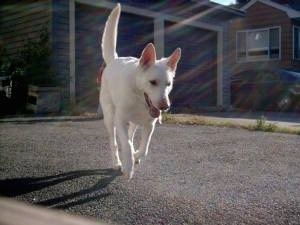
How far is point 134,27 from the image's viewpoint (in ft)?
45.9

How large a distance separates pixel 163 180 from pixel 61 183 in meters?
0.83

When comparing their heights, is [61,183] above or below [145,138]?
below

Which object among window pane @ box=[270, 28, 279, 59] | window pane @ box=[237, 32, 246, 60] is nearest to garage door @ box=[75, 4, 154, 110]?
window pane @ box=[270, 28, 279, 59]

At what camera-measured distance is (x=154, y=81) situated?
3543mm

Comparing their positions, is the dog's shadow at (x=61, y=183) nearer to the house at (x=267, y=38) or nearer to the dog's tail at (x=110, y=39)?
the dog's tail at (x=110, y=39)

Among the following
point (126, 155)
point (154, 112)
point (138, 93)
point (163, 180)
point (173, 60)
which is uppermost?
point (173, 60)

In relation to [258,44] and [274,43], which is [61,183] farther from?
[258,44]

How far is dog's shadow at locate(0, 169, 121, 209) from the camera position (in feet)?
9.95

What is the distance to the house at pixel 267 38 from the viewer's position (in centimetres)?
2339

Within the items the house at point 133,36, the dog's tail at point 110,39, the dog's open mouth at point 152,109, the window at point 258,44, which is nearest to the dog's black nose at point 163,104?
the dog's open mouth at point 152,109

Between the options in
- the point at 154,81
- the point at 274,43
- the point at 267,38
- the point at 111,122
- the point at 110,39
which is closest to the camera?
the point at 154,81

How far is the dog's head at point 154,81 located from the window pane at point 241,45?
73.0 ft

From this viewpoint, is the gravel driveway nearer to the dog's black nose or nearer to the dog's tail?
the dog's black nose

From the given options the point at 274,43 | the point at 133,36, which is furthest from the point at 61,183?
the point at 274,43
